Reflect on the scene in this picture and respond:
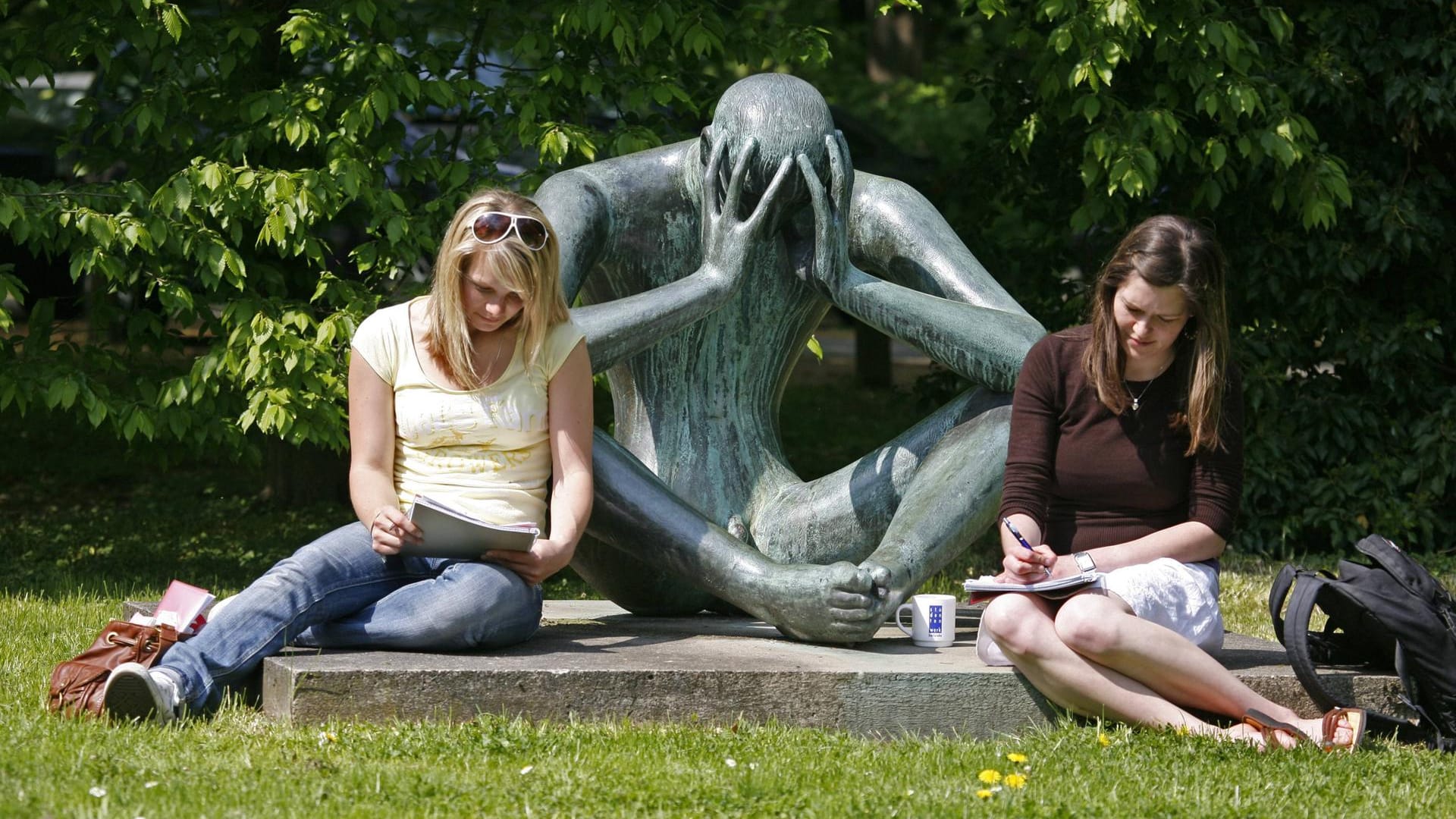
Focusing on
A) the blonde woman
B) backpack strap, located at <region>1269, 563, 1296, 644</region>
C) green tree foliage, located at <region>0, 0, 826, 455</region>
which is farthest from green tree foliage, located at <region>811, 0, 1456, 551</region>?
the blonde woman

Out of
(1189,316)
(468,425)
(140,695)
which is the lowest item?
(140,695)

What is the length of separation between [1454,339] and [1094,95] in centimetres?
239

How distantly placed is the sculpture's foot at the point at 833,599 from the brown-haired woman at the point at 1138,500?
27 cm

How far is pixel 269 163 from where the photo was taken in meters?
7.09

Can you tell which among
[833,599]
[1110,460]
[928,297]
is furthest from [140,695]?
[1110,460]

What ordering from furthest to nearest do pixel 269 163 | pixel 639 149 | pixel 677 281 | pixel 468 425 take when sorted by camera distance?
pixel 269 163 → pixel 639 149 → pixel 677 281 → pixel 468 425

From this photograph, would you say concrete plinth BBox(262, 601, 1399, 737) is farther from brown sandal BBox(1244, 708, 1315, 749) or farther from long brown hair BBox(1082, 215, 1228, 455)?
long brown hair BBox(1082, 215, 1228, 455)

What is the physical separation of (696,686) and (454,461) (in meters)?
0.79

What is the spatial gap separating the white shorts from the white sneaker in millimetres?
1888

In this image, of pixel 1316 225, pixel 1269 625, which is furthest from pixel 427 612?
pixel 1316 225

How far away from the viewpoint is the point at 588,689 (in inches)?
156

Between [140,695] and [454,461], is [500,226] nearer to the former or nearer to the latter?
[454,461]

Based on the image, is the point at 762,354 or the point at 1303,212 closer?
the point at 762,354

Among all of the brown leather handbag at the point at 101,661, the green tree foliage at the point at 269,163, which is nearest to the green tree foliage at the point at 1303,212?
the green tree foliage at the point at 269,163
